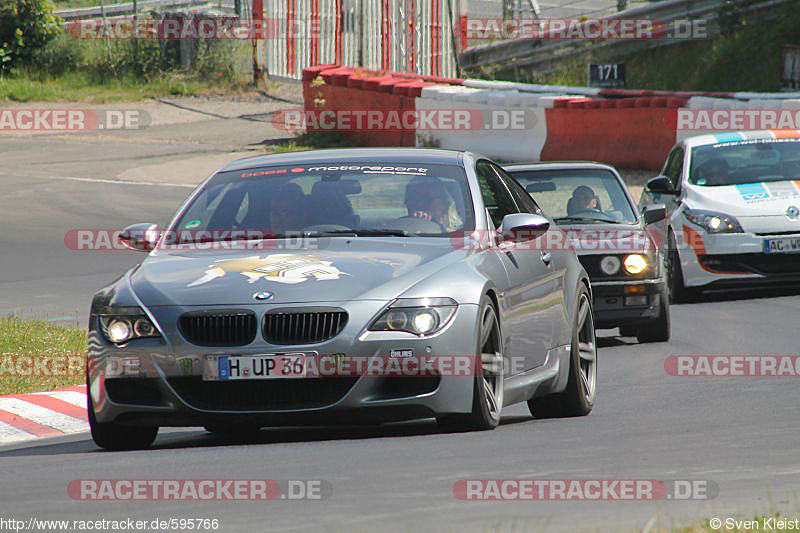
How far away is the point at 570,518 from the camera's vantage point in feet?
17.9

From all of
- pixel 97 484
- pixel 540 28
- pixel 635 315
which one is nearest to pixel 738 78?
pixel 540 28

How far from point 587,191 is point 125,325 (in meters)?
7.40

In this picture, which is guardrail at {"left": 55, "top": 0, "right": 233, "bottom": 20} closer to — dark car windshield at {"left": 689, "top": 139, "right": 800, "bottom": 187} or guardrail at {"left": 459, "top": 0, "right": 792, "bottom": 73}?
guardrail at {"left": 459, "top": 0, "right": 792, "bottom": 73}

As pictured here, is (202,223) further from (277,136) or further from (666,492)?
(277,136)

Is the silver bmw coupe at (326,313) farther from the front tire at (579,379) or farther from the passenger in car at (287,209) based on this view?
the front tire at (579,379)

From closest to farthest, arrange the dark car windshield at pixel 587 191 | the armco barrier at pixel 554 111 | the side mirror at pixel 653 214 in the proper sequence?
the dark car windshield at pixel 587 191
the side mirror at pixel 653 214
the armco barrier at pixel 554 111

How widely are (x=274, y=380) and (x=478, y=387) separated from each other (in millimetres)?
896

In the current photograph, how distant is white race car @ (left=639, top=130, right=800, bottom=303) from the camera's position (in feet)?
52.2

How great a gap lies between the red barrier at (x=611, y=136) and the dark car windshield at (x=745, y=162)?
943 centimetres

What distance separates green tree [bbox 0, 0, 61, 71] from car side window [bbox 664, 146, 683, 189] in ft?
82.6

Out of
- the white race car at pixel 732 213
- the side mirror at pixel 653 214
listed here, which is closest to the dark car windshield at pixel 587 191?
the side mirror at pixel 653 214

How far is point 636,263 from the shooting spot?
13.7m

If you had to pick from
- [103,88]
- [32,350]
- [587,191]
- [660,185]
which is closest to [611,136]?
[660,185]

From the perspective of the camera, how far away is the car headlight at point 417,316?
24.4ft
